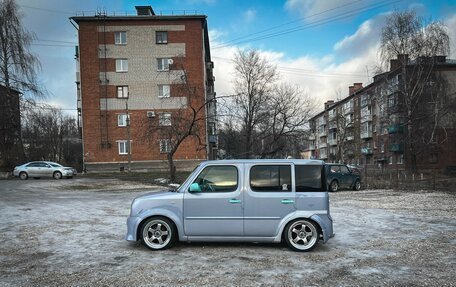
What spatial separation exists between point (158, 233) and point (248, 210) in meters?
1.75

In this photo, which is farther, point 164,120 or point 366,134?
point 366,134

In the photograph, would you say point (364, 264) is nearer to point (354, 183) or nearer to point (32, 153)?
point (354, 183)

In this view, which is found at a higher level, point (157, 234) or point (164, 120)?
point (164, 120)

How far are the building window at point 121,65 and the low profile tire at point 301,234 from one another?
141ft

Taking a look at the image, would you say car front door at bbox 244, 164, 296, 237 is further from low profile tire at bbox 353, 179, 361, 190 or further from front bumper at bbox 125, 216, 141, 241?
low profile tire at bbox 353, 179, 361, 190

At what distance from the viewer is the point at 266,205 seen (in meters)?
7.28

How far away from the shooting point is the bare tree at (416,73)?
120 feet

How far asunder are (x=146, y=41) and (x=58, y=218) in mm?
38398

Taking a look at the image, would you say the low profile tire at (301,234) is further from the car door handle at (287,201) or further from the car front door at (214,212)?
the car front door at (214,212)

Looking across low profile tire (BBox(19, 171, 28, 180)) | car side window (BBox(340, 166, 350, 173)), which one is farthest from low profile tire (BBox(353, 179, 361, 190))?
low profile tire (BBox(19, 171, 28, 180))

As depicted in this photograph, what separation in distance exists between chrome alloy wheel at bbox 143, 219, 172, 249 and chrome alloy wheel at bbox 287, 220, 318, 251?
7.46 ft

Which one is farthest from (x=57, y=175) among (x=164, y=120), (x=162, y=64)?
(x=162, y=64)

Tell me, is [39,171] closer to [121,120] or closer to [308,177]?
[121,120]

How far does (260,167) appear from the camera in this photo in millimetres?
7422
